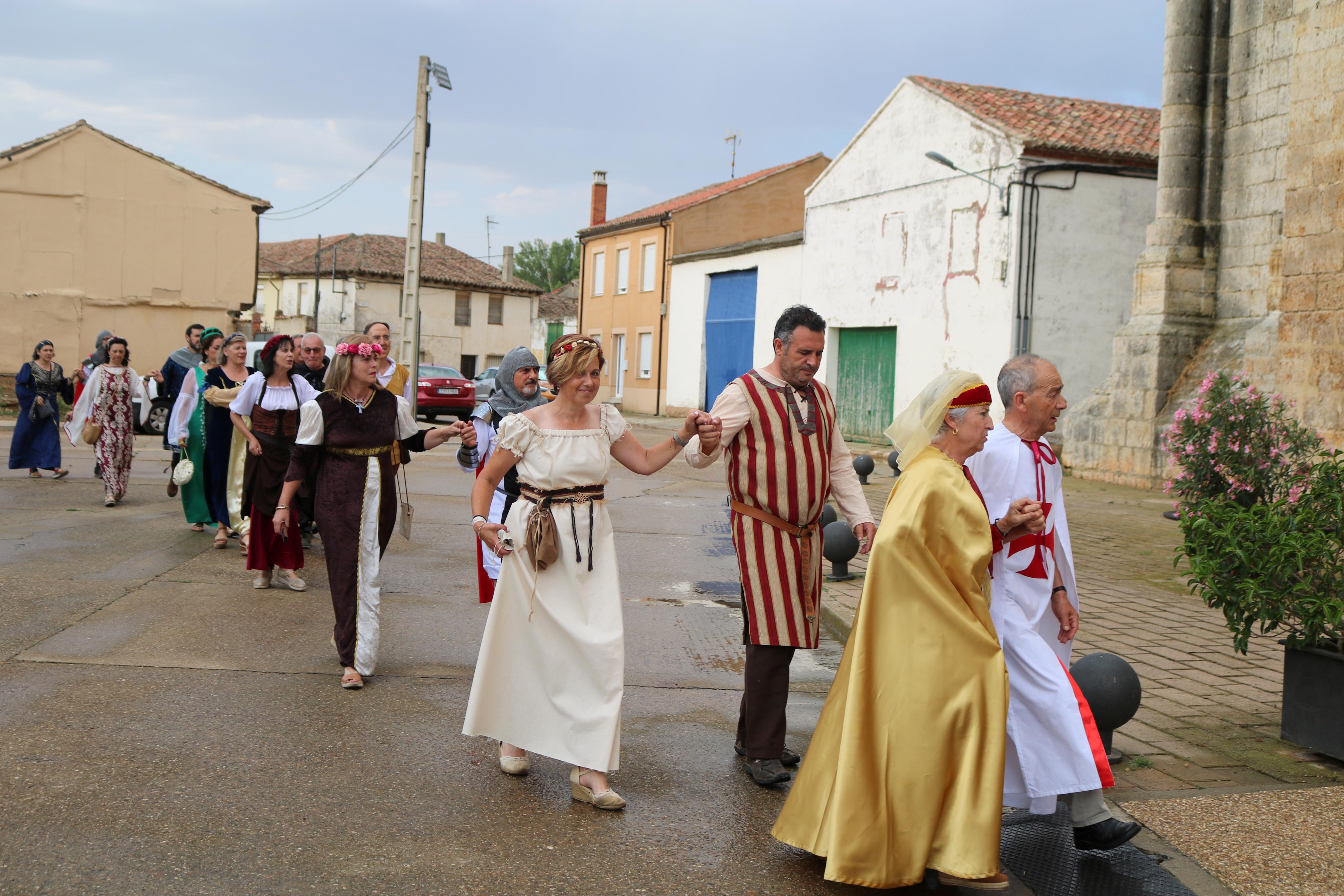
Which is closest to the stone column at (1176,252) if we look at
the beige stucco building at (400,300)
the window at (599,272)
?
the window at (599,272)

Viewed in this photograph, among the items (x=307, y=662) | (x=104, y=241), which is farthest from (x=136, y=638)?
(x=104, y=241)

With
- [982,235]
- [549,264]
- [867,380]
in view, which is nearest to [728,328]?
[867,380]

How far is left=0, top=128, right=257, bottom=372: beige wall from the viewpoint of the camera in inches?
1105

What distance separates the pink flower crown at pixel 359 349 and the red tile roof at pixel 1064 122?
713 inches

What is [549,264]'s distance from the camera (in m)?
96.9

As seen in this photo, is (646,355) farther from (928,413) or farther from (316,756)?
(928,413)

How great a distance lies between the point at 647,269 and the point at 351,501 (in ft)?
113

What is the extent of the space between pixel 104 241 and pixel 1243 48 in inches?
1006

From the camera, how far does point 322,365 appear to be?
921cm

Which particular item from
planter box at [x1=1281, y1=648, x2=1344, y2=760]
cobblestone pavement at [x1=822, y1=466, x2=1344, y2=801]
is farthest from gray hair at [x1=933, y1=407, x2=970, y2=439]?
planter box at [x1=1281, y1=648, x2=1344, y2=760]

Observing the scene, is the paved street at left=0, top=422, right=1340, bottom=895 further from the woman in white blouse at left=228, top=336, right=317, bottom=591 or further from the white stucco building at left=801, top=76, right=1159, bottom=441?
the white stucco building at left=801, top=76, right=1159, bottom=441

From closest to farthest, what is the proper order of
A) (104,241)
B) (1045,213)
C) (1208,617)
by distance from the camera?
(1208,617), (1045,213), (104,241)

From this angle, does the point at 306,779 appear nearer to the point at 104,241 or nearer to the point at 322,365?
the point at 322,365

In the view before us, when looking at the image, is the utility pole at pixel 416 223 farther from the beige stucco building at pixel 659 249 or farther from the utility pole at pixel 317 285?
the utility pole at pixel 317 285
